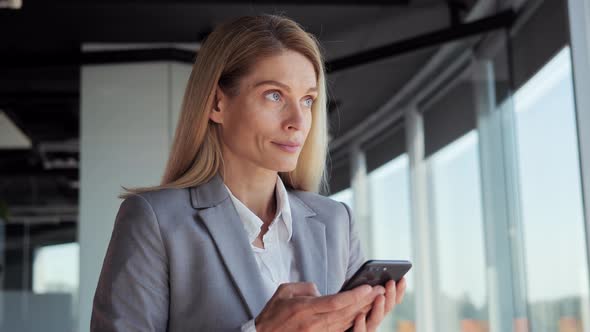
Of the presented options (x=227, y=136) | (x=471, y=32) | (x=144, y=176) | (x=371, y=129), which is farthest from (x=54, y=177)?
(x=227, y=136)

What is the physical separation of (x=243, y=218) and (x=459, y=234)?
4656mm

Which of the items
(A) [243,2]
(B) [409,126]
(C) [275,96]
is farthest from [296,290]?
(B) [409,126]

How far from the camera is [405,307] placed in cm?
671

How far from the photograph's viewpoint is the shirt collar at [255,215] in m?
1.69

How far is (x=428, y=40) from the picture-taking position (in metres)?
6.04

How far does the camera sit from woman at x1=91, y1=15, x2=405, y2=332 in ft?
4.90

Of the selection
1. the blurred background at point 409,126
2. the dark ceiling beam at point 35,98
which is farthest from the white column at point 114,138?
the dark ceiling beam at point 35,98

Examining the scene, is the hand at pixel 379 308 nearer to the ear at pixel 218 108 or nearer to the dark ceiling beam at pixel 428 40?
the ear at pixel 218 108

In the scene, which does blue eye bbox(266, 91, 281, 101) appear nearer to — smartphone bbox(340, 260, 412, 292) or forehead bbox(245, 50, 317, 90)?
forehead bbox(245, 50, 317, 90)

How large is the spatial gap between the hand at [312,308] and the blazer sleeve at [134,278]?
0.21 metres

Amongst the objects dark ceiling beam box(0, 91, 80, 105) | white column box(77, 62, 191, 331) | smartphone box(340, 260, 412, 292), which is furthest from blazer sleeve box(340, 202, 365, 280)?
dark ceiling beam box(0, 91, 80, 105)

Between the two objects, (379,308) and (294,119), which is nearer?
(379,308)

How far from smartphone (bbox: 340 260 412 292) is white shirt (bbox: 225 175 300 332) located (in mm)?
267

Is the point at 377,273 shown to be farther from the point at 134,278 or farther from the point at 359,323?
the point at 134,278
